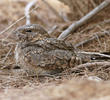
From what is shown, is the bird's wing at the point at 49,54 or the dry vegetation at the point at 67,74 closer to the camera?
the dry vegetation at the point at 67,74

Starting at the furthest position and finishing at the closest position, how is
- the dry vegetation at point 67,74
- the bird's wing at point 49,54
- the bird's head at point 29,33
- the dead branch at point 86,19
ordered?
the dead branch at point 86,19 → the bird's head at point 29,33 → the bird's wing at point 49,54 → the dry vegetation at point 67,74

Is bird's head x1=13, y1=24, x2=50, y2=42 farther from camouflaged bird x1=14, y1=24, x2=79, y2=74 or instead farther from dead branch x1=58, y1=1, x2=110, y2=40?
dead branch x1=58, y1=1, x2=110, y2=40

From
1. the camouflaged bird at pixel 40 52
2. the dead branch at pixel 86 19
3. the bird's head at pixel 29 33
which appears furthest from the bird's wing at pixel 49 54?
the dead branch at pixel 86 19

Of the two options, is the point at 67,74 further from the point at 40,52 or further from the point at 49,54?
the point at 40,52

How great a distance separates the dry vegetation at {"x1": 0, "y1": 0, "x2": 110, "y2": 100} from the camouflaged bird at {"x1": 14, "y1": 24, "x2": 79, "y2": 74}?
147mm

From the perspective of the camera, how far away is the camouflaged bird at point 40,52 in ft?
12.1

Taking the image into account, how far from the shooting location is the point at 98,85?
2.38 meters

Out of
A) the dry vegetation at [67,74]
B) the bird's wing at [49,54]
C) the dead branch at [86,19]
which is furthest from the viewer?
the dead branch at [86,19]

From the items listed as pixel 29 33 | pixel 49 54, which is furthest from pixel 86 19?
pixel 49 54

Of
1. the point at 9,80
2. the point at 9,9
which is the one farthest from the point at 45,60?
the point at 9,9

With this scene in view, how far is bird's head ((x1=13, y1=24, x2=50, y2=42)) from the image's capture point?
391 centimetres

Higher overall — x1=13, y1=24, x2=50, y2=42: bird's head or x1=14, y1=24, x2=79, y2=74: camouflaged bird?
x1=13, y1=24, x2=50, y2=42: bird's head

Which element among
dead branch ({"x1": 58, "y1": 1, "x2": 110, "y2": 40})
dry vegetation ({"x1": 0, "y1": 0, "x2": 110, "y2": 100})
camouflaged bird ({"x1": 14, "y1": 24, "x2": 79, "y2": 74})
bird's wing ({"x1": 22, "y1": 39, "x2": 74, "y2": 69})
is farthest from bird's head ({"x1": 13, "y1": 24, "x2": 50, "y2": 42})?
dead branch ({"x1": 58, "y1": 1, "x2": 110, "y2": 40})

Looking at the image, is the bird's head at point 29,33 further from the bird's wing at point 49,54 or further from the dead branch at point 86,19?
the dead branch at point 86,19
